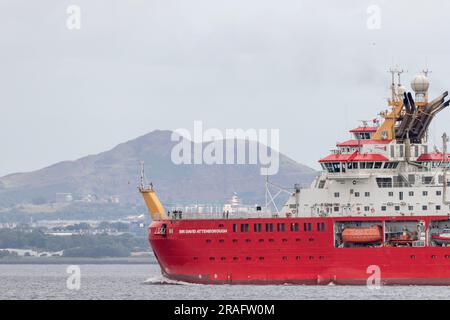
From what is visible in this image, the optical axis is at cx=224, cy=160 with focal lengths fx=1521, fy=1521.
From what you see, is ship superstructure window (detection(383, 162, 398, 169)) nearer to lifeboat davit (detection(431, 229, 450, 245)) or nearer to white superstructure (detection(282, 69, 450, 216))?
white superstructure (detection(282, 69, 450, 216))

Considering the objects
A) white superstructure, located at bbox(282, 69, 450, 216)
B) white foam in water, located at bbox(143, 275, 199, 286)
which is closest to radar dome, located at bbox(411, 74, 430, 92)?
white superstructure, located at bbox(282, 69, 450, 216)

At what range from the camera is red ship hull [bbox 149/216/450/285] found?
8456 centimetres

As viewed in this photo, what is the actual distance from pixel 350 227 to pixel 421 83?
9736mm

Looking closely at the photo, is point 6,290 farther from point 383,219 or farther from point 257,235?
point 383,219

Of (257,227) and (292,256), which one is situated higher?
(257,227)

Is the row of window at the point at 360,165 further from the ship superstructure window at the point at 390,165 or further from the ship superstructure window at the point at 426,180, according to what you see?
the ship superstructure window at the point at 426,180

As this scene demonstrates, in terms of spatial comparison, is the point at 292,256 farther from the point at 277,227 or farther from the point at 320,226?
the point at 320,226

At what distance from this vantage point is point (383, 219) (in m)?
85.9

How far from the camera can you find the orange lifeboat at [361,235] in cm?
8550

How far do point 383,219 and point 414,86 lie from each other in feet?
28.1

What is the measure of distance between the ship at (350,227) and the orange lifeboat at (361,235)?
0.06m

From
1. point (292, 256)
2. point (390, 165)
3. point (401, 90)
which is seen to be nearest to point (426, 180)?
point (390, 165)

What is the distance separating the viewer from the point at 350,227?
3396 inches
